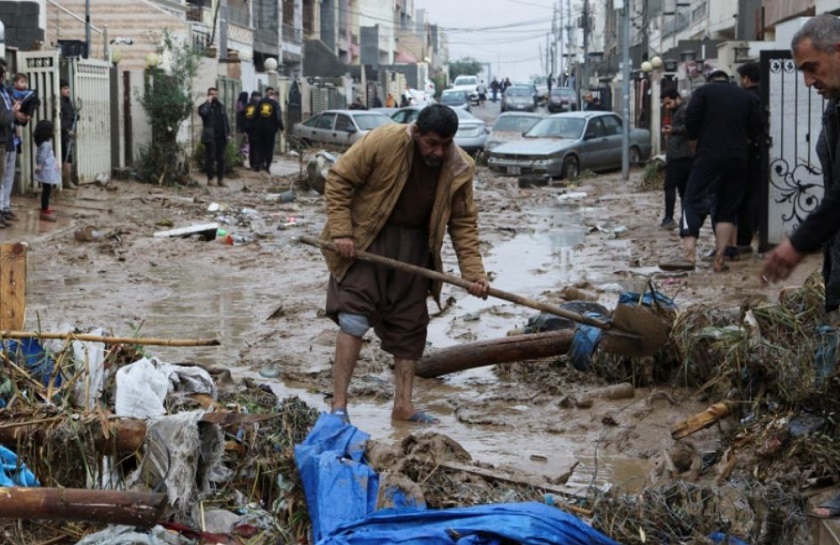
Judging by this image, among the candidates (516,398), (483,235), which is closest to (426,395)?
(516,398)

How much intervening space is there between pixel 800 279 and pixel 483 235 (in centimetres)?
611

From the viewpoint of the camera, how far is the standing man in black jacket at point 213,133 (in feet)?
71.6

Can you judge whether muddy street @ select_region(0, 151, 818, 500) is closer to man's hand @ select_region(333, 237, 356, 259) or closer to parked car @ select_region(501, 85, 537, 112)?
man's hand @ select_region(333, 237, 356, 259)

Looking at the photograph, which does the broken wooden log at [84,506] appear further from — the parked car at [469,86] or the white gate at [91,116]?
the parked car at [469,86]

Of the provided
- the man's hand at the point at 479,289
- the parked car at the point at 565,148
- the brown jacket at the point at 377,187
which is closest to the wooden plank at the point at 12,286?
the brown jacket at the point at 377,187

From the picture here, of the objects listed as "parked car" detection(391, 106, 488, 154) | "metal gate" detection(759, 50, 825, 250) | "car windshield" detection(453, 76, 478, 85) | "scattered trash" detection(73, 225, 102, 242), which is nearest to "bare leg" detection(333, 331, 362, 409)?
"metal gate" detection(759, 50, 825, 250)

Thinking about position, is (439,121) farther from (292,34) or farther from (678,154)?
(292,34)

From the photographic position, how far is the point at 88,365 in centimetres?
538

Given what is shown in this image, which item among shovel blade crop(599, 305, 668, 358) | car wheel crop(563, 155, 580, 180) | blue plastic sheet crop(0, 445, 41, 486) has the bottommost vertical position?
blue plastic sheet crop(0, 445, 41, 486)

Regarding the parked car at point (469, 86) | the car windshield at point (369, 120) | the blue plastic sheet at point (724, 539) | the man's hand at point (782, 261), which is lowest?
the blue plastic sheet at point (724, 539)

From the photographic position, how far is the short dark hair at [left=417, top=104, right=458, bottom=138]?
6109 millimetres

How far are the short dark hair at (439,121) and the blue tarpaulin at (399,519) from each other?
1819 millimetres

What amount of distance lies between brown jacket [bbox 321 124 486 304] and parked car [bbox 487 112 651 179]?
58.6 ft

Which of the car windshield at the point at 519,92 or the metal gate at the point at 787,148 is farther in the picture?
the car windshield at the point at 519,92
